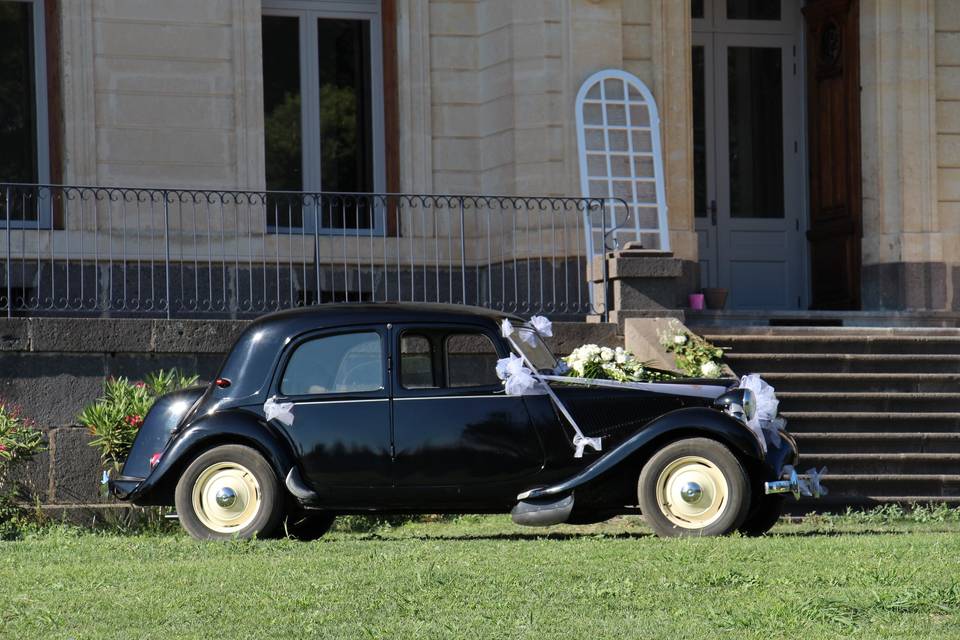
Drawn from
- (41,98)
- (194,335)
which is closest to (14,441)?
(194,335)

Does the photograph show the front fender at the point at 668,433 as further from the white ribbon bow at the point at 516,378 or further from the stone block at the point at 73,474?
the stone block at the point at 73,474

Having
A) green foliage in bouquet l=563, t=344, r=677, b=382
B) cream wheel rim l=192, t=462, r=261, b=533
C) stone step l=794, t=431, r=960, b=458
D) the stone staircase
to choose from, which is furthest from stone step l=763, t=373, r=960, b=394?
cream wheel rim l=192, t=462, r=261, b=533

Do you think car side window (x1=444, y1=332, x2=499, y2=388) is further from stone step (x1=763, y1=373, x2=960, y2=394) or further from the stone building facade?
the stone building facade

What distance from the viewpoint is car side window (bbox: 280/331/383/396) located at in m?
A: 9.69

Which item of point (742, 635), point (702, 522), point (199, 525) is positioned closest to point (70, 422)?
point (199, 525)

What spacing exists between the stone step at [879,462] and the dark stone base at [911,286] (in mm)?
4323

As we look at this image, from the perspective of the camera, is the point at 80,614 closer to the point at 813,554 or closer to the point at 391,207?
the point at 813,554

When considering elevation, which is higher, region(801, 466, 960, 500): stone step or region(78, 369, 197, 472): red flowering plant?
region(78, 369, 197, 472): red flowering plant

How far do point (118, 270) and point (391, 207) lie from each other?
2907 mm

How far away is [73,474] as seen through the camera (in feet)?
39.6

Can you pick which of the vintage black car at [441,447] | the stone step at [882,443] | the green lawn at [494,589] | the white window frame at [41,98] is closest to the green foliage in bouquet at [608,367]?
the vintage black car at [441,447]

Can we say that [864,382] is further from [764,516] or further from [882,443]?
[764,516]

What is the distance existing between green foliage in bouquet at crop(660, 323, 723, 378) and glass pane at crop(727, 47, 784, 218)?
5.58 metres

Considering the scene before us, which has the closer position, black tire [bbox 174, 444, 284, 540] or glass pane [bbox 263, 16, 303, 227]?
black tire [bbox 174, 444, 284, 540]
